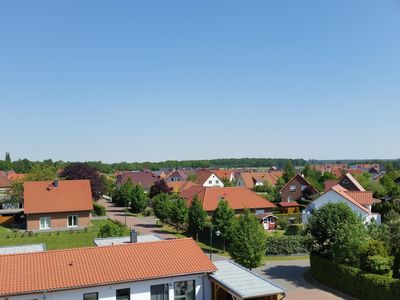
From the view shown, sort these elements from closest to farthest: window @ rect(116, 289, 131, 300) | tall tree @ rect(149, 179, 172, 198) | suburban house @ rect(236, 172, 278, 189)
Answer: window @ rect(116, 289, 131, 300) < tall tree @ rect(149, 179, 172, 198) < suburban house @ rect(236, 172, 278, 189)

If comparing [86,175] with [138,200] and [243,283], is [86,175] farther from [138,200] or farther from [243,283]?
[243,283]

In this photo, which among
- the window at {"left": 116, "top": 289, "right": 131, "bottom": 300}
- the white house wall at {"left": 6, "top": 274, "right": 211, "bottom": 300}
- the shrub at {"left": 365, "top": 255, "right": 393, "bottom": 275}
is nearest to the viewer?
the white house wall at {"left": 6, "top": 274, "right": 211, "bottom": 300}

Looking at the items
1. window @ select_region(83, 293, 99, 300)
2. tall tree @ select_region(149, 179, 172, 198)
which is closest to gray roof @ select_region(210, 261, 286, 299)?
window @ select_region(83, 293, 99, 300)

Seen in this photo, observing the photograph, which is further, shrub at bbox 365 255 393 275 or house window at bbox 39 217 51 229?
house window at bbox 39 217 51 229

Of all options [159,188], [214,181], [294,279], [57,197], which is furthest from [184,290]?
[214,181]

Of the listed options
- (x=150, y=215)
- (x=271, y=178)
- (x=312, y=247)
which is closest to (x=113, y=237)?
(x=312, y=247)

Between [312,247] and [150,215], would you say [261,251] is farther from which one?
[150,215]

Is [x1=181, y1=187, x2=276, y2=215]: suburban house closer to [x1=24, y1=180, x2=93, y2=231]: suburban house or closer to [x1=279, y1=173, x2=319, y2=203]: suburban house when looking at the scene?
[x1=24, y1=180, x2=93, y2=231]: suburban house
